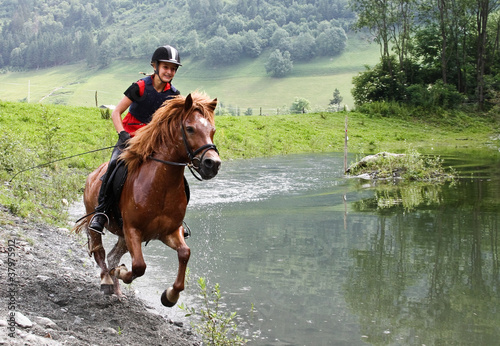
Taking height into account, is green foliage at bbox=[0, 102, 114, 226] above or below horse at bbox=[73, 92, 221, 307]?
below

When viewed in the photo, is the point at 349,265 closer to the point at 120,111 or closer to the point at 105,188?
the point at 105,188

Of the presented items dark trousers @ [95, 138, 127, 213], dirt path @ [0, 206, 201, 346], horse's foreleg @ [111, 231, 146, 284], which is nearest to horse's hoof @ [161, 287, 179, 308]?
dirt path @ [0, 206, 201, 346]

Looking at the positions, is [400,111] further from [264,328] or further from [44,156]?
[264,328]

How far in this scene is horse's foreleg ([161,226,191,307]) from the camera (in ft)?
18.9

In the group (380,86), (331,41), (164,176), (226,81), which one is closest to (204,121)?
(164,176)

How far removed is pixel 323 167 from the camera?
23375 mm

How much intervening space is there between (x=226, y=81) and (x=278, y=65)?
15.7 meters

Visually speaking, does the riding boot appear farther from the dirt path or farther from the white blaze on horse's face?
the white blaze on horse's face

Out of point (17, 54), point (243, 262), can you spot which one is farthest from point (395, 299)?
point (17, 54)

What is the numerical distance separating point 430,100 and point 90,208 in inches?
1678

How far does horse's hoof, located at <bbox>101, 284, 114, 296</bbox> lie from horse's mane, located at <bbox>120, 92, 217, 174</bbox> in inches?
60.2

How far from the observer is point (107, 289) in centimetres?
644

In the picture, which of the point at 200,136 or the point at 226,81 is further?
the point at 226,81

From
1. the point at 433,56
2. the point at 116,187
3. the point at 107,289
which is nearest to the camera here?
the point at 116,187
